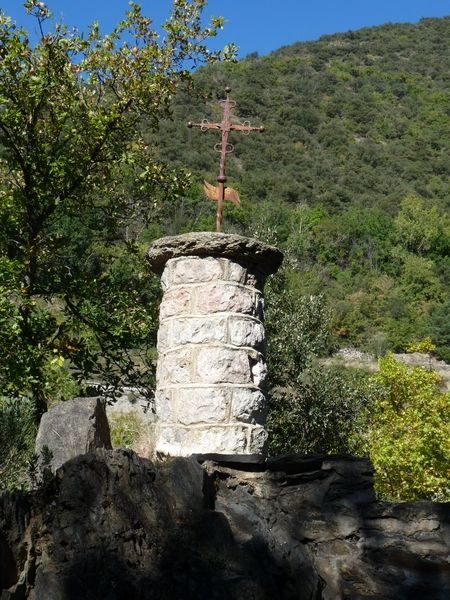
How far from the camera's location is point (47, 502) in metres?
2.49

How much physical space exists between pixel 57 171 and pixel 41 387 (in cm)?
212

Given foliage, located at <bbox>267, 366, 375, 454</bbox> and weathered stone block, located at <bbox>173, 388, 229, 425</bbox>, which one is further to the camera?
foliage, located at <bbox>267, 366, 375, 454</bbox>

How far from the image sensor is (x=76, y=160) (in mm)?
Result: 7434

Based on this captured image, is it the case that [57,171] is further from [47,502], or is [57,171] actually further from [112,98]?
[47,502]

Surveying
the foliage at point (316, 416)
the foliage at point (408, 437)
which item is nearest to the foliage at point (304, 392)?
the foliage at point (316, 416)

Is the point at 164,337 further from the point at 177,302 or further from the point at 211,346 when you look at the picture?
the point at 211,346

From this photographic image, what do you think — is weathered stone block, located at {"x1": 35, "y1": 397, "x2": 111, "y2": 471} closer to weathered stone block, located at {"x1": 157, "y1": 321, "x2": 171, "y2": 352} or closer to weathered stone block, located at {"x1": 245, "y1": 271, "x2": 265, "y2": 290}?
weathered stone block, located at {"x1": 157, "y1": 321, "x2": 171, "y2": 352}

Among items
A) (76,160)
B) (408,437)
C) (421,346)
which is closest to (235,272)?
(76,160)

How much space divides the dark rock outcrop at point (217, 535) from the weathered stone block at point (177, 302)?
1619mm

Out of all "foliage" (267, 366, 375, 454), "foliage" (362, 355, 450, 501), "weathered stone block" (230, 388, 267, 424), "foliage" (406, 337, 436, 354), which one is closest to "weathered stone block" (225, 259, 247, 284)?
"weathered stone block" (230, 388, 267, 424)

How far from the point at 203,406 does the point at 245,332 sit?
54 cm

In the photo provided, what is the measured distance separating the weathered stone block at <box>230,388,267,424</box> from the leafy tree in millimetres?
2773

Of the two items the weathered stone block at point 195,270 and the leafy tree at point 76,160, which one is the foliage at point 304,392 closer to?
the leafy tree at point 76,160

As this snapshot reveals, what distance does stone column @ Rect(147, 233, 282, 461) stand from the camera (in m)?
4.33
